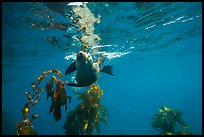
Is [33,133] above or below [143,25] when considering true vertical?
below

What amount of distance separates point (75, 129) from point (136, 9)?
9.56 metres

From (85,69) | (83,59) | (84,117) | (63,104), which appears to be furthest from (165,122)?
(83,59)

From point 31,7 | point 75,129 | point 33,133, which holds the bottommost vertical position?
point 75,129

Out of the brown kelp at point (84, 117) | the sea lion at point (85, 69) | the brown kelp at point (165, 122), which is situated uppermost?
the sea lion at point (85, 69)

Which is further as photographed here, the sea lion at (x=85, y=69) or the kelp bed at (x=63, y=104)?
the kelp bed at (x=63, y=104)

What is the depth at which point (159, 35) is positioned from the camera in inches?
852

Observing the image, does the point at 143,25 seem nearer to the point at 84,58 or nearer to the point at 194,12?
the point at 194,12

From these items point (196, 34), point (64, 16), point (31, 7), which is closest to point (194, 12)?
point (196, 34)

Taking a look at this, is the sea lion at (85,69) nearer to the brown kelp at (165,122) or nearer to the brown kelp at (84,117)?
the brown kelp at (84,117)

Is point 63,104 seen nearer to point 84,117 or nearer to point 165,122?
point 84,117

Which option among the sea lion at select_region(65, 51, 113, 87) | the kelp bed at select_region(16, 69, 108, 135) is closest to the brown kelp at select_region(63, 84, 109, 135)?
the kelp bed at select_region(16, 69, 108, 135)

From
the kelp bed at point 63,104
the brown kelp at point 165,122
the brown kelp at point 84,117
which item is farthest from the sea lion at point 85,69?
the brown kelp at point 165,122

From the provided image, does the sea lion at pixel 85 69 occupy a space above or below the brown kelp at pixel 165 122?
above

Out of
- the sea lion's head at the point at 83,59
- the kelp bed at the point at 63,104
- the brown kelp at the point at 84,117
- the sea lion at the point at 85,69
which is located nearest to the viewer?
the sea lion's head at the point at 83,59
